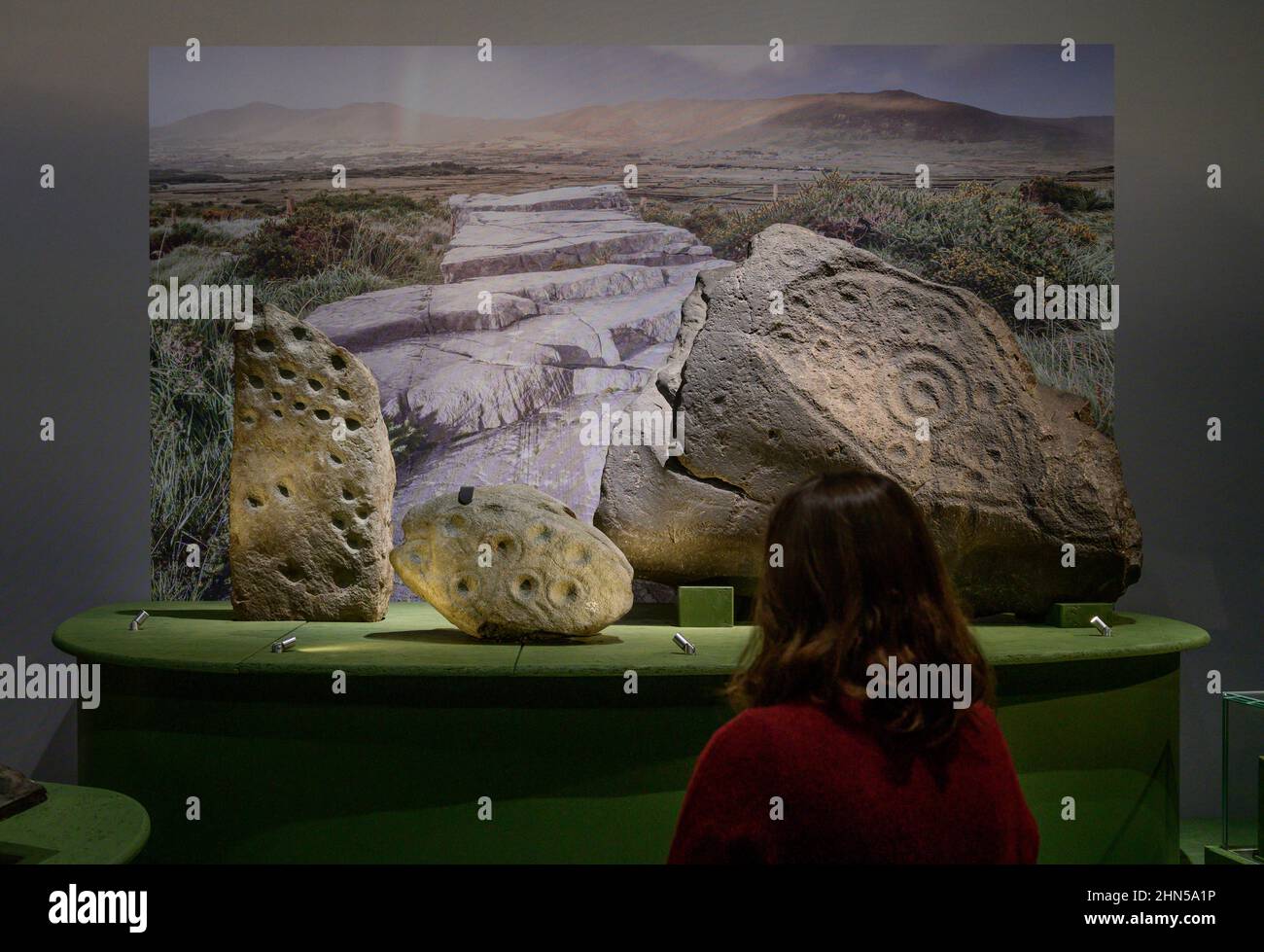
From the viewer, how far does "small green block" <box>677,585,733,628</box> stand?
4.19m

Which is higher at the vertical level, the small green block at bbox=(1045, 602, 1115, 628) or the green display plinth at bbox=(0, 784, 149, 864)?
the small green block at bbox=(1045, 602, 1115, 628)

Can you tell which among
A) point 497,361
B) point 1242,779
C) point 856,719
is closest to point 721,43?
point 497,361

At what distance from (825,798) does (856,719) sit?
14 centimetres

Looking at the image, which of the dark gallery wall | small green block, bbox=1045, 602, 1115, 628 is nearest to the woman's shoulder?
small green block, bbox=1045, 602, 1115, 628

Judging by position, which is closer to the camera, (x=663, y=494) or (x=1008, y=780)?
(x=1008, y=780)

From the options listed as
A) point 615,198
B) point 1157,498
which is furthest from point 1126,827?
point 615,198

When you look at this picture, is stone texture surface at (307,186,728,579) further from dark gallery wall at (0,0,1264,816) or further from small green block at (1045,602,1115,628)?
small green block at (1045,602,1115,628)

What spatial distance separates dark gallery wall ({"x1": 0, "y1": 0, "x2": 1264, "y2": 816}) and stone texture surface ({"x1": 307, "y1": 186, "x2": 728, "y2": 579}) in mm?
906

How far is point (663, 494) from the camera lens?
14.6 feet

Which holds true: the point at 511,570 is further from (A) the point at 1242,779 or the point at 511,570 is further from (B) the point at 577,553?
(A) the point at 1242,779

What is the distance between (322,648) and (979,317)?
297 cm

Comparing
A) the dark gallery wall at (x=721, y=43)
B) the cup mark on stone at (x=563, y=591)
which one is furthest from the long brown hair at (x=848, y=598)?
the dark gallery wall at (x=721, y=43)
